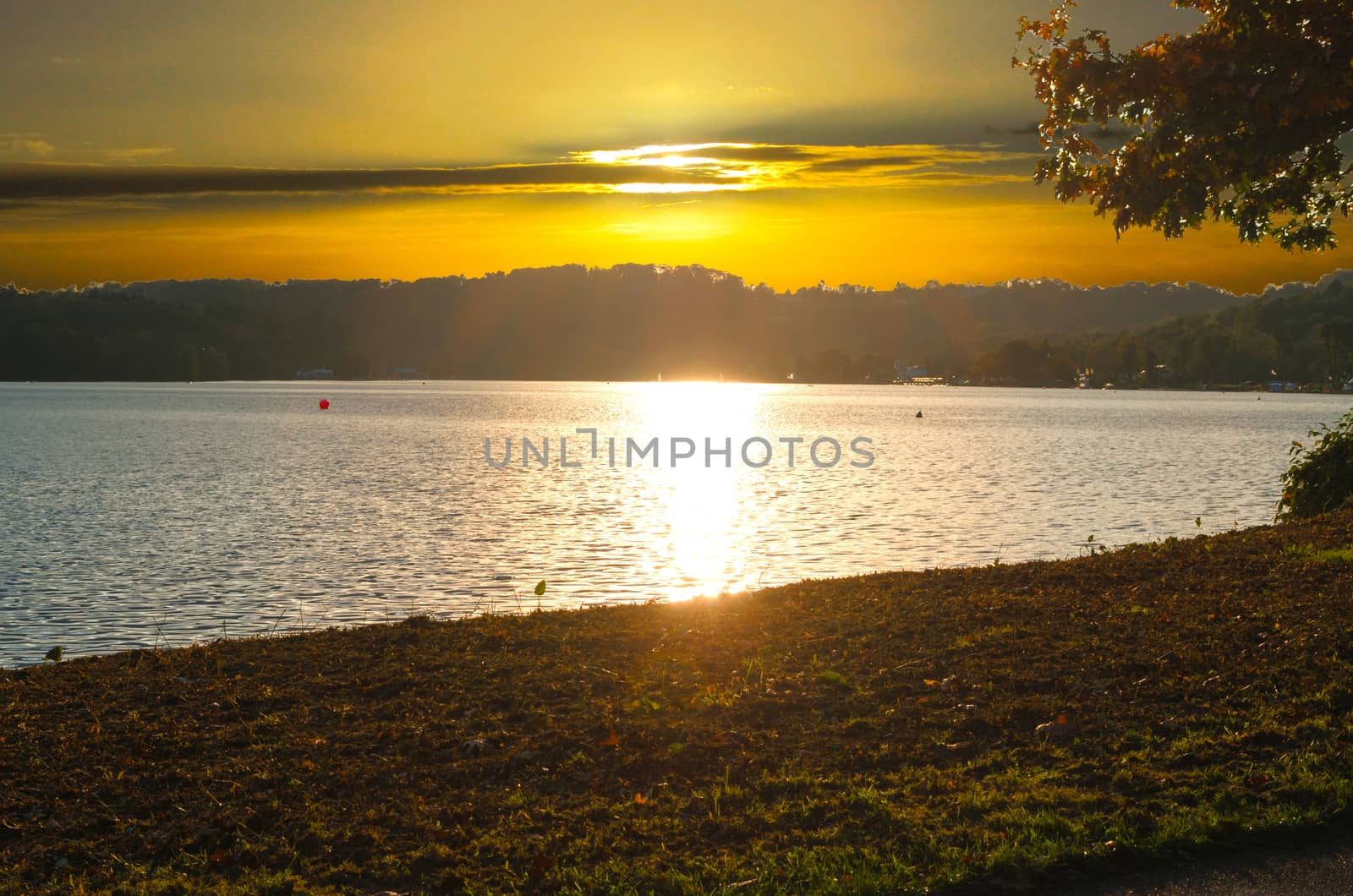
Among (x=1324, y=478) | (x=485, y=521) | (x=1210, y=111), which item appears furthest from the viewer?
(x=485, y=521)

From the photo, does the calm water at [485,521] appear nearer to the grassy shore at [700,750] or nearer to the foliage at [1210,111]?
the grassy shore at [700,750]

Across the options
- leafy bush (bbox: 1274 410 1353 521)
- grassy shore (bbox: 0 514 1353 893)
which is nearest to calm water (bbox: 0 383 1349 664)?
leafy bush (bbox: 1274 410 1353 521)

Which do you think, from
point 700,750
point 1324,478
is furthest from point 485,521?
point 700,750

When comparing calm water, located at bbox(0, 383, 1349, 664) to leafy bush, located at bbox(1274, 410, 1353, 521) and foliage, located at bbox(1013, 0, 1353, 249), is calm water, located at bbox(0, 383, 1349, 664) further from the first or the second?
foliage, located at bbox(1013, 0, 1353, 249)

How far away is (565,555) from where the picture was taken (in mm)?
27156

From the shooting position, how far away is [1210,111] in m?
13.0

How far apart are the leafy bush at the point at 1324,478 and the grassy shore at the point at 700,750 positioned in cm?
770

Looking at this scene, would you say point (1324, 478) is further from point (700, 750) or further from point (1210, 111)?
point (700, 750)

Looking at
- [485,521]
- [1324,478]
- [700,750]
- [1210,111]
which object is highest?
[1210,111]

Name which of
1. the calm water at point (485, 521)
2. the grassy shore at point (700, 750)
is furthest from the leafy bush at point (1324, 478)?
the grassy shore at point (700, 750)

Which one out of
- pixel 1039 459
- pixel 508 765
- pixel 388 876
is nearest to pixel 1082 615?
pixel 508 765

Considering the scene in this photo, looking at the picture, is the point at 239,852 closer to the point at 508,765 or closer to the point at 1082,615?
the point at 508,765

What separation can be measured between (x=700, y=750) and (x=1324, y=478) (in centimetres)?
1650

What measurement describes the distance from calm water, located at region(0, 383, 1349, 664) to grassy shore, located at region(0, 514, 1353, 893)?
24.1ft
